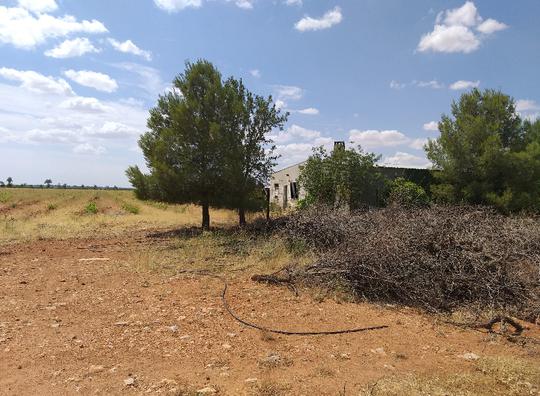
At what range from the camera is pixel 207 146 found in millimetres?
15883

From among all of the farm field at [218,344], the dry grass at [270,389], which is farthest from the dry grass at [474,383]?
the dry grass at [270,389]

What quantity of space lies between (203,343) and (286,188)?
75.8 feet

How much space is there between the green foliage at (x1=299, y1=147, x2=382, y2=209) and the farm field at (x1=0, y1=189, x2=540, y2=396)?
9159mm

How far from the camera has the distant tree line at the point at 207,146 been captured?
15.8 m

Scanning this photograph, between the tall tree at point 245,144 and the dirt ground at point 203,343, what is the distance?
8977 mm

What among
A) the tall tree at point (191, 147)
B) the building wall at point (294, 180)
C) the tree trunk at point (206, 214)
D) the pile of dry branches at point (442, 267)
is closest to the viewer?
the pile of dry branches at point (442, 267)

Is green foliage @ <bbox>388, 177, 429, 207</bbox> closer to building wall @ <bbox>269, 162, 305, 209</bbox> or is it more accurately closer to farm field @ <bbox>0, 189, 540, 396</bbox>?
building wall @ <bbox>269, 162, 305, 209</bbox>

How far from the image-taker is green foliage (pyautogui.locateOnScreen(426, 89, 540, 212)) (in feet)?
60.6

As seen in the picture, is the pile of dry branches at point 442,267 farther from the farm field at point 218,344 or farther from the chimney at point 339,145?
the chimney at point 339,145

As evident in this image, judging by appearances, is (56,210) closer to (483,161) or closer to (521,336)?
(483,161)

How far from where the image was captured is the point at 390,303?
6.33 meters

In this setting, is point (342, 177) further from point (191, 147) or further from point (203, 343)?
point (203, 343)

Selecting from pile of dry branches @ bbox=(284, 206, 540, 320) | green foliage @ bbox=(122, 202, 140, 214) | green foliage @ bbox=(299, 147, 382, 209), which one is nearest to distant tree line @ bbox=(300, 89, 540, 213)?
green foliage @ bbox=(299, 147, 382, 209)

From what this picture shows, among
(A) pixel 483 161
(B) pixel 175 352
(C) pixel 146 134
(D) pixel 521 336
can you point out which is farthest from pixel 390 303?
(A) pixel 483 161
